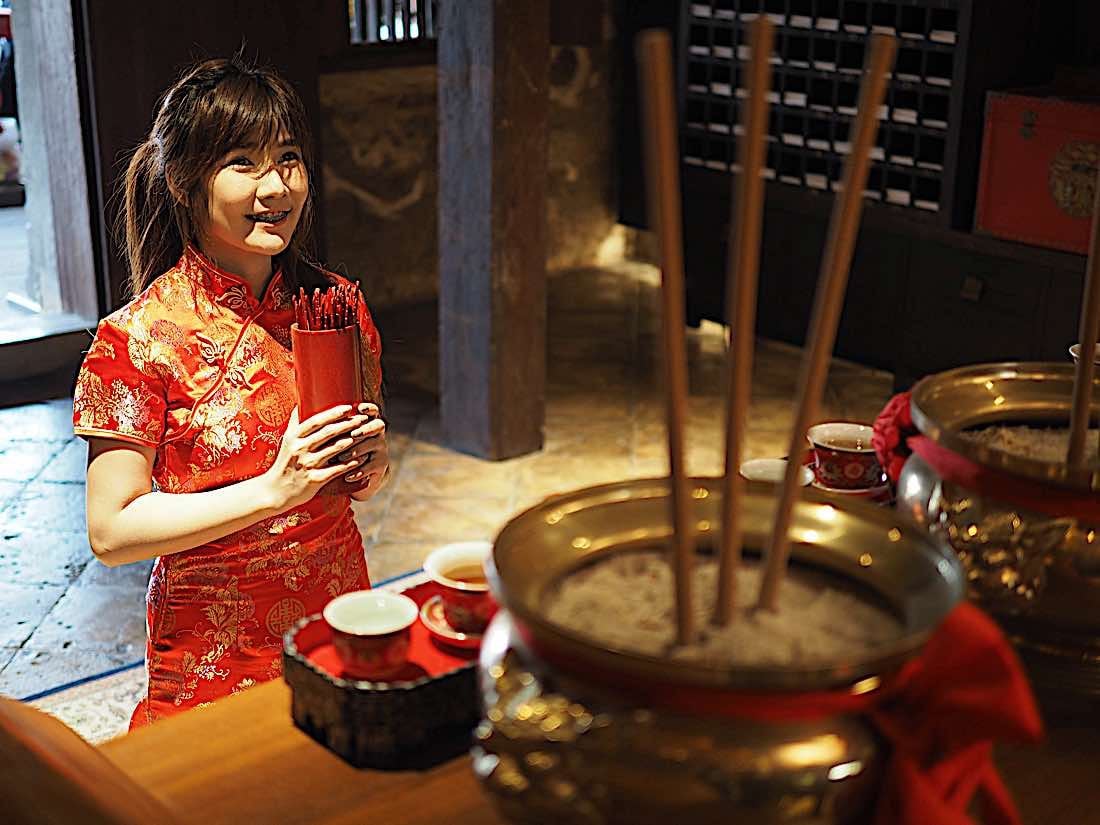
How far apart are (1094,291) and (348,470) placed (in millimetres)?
1109

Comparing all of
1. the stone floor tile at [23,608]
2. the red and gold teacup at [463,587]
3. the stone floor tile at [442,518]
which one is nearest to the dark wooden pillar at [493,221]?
the stone floor tile at [442,518]

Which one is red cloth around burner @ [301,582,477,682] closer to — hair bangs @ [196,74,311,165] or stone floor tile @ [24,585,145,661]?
hair bangs @ [196,74,311,165]

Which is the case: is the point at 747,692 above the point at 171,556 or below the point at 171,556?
above

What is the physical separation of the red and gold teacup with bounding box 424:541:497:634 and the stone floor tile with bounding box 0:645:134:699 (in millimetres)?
2262

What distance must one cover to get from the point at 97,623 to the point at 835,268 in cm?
329

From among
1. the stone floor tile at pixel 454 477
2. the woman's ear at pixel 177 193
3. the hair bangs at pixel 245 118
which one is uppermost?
the hair bangs at pixel 245 118

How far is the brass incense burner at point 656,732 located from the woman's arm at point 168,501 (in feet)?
3.38

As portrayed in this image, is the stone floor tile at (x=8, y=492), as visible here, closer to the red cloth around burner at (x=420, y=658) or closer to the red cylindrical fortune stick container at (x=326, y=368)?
the red cylindrical fortune stick container at (x=326, y=368)

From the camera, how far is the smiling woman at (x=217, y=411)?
2.01m

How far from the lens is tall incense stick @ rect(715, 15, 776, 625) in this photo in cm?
74

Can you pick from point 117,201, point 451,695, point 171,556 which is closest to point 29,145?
point 117,201

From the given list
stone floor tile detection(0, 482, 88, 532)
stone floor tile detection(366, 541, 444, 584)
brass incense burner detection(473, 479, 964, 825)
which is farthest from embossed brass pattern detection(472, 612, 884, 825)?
stone floor tile detection(0, 482, 88, 532)

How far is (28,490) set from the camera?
15.0ft

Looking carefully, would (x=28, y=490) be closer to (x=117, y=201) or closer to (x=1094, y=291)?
(x=117, y=201)
